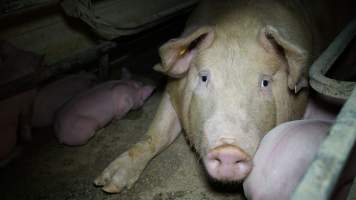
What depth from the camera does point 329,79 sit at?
6.31ft

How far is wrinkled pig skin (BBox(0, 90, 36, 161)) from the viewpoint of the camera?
299 cm

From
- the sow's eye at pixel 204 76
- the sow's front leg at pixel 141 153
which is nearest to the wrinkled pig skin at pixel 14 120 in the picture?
the sow's front leg at pixel 141 153

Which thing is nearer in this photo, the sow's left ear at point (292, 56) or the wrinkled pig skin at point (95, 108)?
the sow's left ear at point (292, 56)

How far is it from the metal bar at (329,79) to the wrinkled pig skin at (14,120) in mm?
2234

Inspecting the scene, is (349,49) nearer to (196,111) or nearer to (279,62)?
(279,62)

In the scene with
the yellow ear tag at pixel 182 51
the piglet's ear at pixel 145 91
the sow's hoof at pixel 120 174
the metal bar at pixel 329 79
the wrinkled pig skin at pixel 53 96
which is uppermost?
the metal bar at pixel 329 79

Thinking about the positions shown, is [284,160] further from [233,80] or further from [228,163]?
[233,80]

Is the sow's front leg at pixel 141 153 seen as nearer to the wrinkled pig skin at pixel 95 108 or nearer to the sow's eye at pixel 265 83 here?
the wrinkled pig skin at pixel 95 108

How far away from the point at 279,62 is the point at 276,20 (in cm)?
38

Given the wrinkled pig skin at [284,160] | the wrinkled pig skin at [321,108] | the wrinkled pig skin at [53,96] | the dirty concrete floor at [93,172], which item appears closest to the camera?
the wrinkled pig skin at [284,160]

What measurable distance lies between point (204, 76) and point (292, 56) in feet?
1.80

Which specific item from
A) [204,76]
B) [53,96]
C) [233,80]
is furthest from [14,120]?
[233,80]

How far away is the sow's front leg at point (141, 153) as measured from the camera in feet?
9.22

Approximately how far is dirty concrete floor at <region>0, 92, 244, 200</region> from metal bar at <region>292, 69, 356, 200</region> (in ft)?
5.48
